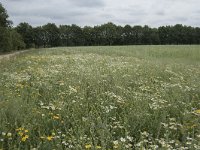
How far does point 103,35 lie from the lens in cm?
10538

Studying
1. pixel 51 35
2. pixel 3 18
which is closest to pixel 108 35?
pixel 51 35

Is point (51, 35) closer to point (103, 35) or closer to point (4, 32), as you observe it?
point (103, 35)

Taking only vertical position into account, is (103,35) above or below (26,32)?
below

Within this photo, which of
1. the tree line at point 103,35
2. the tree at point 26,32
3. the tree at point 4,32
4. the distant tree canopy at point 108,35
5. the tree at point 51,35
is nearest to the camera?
the tree at point 4,32

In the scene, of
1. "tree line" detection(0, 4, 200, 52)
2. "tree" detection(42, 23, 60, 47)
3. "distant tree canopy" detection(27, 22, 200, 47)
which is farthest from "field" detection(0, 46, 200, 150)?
"tree" detection(42, 23, 60, 47)

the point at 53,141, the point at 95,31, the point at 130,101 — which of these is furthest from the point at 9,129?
the point at 95,31

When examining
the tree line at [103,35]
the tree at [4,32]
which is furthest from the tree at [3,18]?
the tree line at [103,35]

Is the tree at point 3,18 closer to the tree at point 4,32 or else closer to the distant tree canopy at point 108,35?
the tree at point 4,32

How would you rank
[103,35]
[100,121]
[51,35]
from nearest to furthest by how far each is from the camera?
[100,121] → [51,35] → [103,35]

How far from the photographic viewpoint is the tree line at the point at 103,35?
310ft

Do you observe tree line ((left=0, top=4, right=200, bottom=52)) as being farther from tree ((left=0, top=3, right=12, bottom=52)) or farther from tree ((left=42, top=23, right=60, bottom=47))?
tree ((left=0, top=3, right=12, bottom=52))

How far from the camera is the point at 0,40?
1857 inches

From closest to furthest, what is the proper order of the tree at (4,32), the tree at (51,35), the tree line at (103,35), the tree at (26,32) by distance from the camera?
1. the tree at (4,32)
2. the tree at (26,32)
3. the tree line at (103,35)
4. the tree at (51,35)

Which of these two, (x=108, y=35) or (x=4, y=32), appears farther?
(x=108, y=35)
